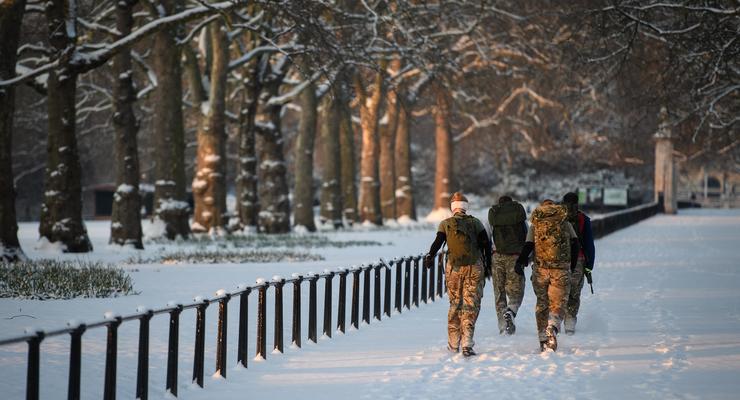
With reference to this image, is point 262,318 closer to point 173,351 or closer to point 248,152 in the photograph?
point 173,351

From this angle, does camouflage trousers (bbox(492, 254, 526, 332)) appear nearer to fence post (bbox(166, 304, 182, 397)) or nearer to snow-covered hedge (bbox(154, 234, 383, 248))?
fence post (bbox(166, 304, 182, 397))

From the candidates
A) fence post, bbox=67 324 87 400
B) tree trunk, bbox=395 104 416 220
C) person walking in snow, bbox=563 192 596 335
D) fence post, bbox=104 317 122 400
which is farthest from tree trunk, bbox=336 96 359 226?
fence post, bbox=67 324 87 400

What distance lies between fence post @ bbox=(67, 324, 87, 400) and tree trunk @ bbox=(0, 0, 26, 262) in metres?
15.1

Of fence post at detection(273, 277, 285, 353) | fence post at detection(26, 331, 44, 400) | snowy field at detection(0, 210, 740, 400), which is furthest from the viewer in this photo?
fence post at detection(273, 277, 285, 353)

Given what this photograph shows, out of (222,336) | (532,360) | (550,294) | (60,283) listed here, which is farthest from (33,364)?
(60,283)

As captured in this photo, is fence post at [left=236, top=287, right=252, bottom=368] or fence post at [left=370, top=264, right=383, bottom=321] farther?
fence post at [left=370, top=264, right=383, bottom=321]

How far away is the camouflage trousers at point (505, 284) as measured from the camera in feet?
48.3

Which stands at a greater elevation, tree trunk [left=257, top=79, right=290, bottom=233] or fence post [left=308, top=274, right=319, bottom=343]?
tree trunk [left=257, top=79, right=290, bottom=233]

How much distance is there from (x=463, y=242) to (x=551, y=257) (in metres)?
1.17

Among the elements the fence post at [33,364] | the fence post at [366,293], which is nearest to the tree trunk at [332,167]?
the fence post at [366,293]

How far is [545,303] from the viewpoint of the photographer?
13492mm

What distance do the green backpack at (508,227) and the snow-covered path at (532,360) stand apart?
115 cm

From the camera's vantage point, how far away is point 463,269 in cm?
1299

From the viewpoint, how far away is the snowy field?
10.4 meters
